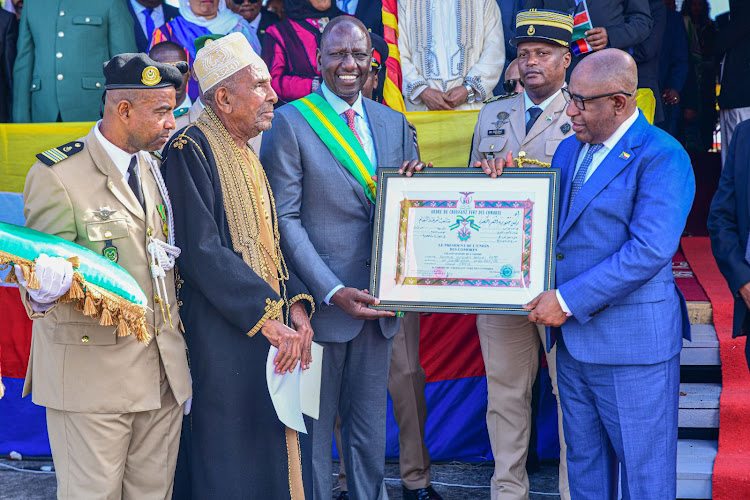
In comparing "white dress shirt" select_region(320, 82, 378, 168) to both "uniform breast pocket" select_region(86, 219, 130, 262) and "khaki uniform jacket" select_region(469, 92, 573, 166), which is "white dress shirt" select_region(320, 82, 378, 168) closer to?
"khaki uniform jacket" select_region(469, 92, 573, 166)

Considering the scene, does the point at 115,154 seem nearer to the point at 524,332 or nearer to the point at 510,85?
the point at 524,332

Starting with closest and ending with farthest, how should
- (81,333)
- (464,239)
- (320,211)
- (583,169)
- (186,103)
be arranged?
(81,333)
(583,169)
(464,239)
(320,211)
(186,103)

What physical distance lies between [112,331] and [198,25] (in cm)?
361

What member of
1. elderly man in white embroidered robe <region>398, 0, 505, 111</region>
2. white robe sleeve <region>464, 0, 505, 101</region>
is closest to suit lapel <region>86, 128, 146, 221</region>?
elderly man in white embroidered robe <region>398, 0, 505, 111</region>

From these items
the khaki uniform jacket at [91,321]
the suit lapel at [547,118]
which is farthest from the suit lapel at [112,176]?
the suit lapel at [547,118]

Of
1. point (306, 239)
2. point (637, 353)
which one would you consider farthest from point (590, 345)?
point (306, 239)

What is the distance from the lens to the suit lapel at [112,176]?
10.3 feet

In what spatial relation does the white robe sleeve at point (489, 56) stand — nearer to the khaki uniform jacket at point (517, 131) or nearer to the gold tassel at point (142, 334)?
the khaki uniform jacket at point (517, 131)

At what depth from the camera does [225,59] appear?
347 centimetres

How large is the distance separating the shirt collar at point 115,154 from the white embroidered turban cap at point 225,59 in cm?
53

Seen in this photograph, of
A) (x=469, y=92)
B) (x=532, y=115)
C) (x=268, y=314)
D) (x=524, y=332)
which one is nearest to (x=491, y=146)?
(x=532, y=115)

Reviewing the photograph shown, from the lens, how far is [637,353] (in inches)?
135

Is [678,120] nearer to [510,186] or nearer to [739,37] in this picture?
[739,37]

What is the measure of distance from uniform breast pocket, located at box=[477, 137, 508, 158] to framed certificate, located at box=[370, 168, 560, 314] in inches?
25.5
